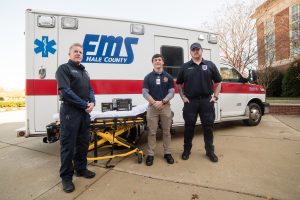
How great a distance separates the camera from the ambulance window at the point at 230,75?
6332mm

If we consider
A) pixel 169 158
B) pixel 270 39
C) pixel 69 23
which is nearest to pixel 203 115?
pixel 169 158

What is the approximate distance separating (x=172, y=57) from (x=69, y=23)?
7.61 ft

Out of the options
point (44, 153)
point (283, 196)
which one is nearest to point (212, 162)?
point (283, 196)

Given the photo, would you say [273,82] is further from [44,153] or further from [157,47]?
[44,153]

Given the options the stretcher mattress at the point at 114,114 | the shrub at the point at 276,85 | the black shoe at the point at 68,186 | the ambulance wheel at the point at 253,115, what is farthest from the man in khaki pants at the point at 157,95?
the shrub at the point at 276,85

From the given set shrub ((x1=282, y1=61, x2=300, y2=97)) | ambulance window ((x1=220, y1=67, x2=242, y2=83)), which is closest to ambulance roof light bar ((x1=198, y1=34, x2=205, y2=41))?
ambulance window ((x1=220, y1=67, x2=242, y2=83))

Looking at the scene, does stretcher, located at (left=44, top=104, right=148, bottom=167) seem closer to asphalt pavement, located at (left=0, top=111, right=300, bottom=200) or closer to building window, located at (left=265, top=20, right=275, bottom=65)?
asphalt pavement, located at (left=0, top=111, right=300, bottom=200)

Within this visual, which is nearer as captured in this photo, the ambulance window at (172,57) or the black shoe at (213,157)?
the black shoe at (213,157)

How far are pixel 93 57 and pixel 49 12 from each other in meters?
1.11

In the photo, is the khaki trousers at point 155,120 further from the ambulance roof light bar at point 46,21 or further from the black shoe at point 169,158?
the ambulance roof light bar at point 46,21

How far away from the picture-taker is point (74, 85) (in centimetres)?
306

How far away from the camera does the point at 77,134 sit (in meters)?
3.14

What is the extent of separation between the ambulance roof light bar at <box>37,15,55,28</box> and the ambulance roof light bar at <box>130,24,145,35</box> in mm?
1519

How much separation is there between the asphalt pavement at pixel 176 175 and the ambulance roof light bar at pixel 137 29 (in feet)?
8.29
